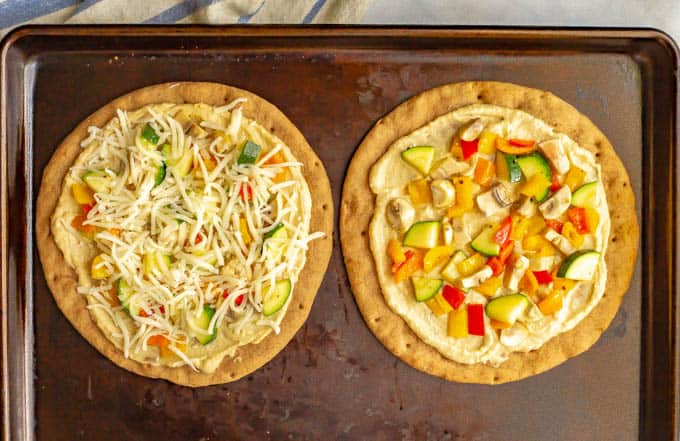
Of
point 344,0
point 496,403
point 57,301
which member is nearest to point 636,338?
point 496,403

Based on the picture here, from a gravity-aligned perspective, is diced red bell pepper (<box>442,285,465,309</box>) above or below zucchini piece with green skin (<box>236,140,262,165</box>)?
below

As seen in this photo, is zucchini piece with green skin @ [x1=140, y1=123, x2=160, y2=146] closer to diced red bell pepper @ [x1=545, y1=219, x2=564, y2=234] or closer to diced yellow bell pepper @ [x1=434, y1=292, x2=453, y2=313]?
diced yellow bell pepper @ [x1=434, y1=292, x2=453, y2=313]

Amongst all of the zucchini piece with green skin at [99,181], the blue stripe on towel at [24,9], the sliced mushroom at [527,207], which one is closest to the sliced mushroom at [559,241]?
the sliced mushroom at [527,207]

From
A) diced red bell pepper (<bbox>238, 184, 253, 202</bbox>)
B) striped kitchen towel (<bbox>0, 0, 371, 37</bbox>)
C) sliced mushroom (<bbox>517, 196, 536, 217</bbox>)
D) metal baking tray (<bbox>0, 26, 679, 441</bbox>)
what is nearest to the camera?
diced red bell pepper (<bbox>238, 184, 253, 202</bbox>)

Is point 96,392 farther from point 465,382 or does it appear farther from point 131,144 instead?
point 465,382

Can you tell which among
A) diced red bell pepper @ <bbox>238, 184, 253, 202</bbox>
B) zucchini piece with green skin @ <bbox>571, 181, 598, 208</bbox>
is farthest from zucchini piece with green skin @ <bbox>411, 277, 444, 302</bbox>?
diced red bell pepper @ <bbox>238, 184, 253, 202</bbox>

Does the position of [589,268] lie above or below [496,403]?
above

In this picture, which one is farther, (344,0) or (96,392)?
(344,0)
